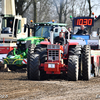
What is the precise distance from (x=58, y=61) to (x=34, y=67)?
3.22ft

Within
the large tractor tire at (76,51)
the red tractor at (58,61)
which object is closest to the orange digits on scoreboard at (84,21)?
the red tractor at (58,61)

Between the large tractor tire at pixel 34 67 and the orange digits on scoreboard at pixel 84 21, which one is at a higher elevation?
the orange digits on scoreboard at pixel 84 21

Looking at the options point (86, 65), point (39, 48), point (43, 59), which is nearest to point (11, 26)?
point (39, 48)

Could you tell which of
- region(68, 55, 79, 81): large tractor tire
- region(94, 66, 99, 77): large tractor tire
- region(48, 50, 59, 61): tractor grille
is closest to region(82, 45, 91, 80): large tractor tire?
region(68, 55, 79, 81): large tractor tire

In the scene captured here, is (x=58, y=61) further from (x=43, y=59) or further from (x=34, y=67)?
(x=34, y=67)

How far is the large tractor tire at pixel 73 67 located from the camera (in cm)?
1045

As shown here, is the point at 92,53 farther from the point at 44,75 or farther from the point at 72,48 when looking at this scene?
the point at 44,75

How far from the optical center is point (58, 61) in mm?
10969

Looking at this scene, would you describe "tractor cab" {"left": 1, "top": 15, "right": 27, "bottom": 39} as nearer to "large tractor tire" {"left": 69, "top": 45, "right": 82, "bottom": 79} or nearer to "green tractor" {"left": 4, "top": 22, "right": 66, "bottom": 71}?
"green tractor" {"left": 4, "top": 22, "right": 66, "bottom": 71}

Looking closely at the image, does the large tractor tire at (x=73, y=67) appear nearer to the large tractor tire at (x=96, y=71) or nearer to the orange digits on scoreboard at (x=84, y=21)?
the large tractor tire at (x=96, y=71)

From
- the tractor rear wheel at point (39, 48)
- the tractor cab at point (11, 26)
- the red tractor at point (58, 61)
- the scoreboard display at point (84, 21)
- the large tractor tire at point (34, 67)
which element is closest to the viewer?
the red tractor at point (58, 61)

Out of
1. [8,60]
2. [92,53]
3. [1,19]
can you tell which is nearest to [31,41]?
[8,60]

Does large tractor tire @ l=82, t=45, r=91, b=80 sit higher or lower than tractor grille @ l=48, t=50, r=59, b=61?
lower

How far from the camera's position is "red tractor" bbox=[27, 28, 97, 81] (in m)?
10.6
